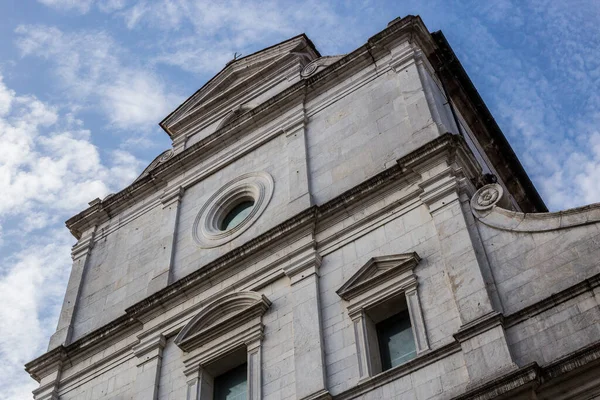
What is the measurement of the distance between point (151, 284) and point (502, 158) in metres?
11.0

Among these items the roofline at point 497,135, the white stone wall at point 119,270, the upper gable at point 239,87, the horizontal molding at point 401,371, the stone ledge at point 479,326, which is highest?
the upper gable at point 239,87

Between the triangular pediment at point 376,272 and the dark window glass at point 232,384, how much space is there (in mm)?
2859

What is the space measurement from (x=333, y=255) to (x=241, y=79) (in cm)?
1060

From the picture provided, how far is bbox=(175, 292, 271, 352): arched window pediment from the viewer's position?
19547 mm

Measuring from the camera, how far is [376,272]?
18.4m

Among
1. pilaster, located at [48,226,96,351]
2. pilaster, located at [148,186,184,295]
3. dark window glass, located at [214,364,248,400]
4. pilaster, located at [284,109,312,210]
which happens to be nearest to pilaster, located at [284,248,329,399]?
dark window glass, located at [214,364,248,400]

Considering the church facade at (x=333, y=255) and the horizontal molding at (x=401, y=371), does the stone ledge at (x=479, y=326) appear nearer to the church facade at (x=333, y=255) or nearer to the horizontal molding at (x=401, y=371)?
the church facade at (x=333, y=255)

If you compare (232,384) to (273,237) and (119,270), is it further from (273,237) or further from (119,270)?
(119,270)

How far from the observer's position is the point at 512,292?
53.3ft

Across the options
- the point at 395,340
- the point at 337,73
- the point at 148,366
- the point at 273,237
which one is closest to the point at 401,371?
the point at 395,340

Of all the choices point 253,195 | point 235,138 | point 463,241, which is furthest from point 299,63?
point 463,241

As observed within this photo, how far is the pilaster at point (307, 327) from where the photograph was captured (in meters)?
17.1

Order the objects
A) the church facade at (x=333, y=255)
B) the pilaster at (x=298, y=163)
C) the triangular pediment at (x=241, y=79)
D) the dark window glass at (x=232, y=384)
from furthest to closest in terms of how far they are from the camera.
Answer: the triangular pediment at (x=241, y=79) < the pilaster at (x=298, y=163) < the dark window glass at (x=232, y=384) < the church facade at (x=333, y=255)

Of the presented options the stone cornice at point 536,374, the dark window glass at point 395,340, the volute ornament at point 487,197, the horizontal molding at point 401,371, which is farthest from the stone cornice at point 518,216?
the stone cornice at point 536,374
